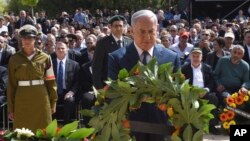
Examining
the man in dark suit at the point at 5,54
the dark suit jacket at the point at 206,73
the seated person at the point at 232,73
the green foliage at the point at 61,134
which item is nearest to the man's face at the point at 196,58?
the dark suit jacket at the point at 206,73

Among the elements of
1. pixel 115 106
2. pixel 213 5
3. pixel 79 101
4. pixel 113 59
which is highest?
pixel 213 5

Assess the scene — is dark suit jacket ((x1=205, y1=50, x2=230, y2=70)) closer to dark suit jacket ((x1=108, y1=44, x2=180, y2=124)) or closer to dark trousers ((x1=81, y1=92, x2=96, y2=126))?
dark trousers ((x1=81, y1=92, x2=96, y2=126))

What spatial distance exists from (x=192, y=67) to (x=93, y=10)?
31001mm

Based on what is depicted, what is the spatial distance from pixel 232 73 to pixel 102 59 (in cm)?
376

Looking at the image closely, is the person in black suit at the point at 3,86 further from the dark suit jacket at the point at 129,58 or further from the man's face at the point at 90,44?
the dark suit jacket at the point at 129,58

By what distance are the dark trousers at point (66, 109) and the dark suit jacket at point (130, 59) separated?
18.5 feet

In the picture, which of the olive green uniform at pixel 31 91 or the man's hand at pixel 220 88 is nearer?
the olive green uniform at pixel 31 91

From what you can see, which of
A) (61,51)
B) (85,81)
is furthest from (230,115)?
(61,51)

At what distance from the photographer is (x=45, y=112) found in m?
7.22

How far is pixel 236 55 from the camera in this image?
33.5 feet

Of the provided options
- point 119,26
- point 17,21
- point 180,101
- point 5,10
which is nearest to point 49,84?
point 119,26

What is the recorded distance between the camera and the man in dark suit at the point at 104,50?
7.18 meters

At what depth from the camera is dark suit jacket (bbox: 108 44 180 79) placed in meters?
4.12

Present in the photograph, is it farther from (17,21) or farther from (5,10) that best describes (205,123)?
(5,10)
